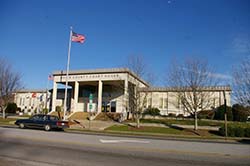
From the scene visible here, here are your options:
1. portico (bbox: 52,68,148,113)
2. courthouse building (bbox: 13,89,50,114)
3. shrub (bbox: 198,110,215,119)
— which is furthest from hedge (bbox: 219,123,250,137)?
courthouse building (bbox: 13,89,50,114)

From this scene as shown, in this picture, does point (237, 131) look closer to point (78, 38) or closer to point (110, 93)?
point (78, 38)

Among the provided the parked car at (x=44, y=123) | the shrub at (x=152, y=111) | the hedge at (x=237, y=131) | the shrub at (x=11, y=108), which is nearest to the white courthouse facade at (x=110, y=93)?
the shrub at (x=152, y=111)

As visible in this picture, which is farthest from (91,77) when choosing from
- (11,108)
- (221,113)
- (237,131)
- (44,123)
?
(237,131)

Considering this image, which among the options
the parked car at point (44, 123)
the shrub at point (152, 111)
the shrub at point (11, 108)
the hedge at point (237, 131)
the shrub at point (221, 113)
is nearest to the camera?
the parked car at point (44, 123)

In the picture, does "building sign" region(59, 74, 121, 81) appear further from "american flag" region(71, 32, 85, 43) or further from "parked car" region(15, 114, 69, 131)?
"parked car" region(15, 114, 69, 131)

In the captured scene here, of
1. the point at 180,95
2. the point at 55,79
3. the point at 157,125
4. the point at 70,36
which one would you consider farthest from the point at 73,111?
the point at 180,95

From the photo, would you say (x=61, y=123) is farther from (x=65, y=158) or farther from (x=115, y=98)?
(x=115, y=98)

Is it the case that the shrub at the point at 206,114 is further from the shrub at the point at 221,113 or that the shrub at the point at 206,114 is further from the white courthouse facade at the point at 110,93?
the white courthouse facade at the point at 110,93

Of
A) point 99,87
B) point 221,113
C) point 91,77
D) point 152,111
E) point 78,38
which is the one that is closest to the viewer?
point 78,38

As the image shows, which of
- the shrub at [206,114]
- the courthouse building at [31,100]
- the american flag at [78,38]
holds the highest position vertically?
the american flag at [78,38]

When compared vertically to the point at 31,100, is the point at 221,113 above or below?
below

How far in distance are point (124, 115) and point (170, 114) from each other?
28.9 ft

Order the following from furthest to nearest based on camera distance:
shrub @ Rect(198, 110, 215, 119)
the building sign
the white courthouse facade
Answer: the building sign
the white courthouse facade
shrub @ Rect(198, 110, 215, 119)

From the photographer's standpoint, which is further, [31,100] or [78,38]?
[31,100]
